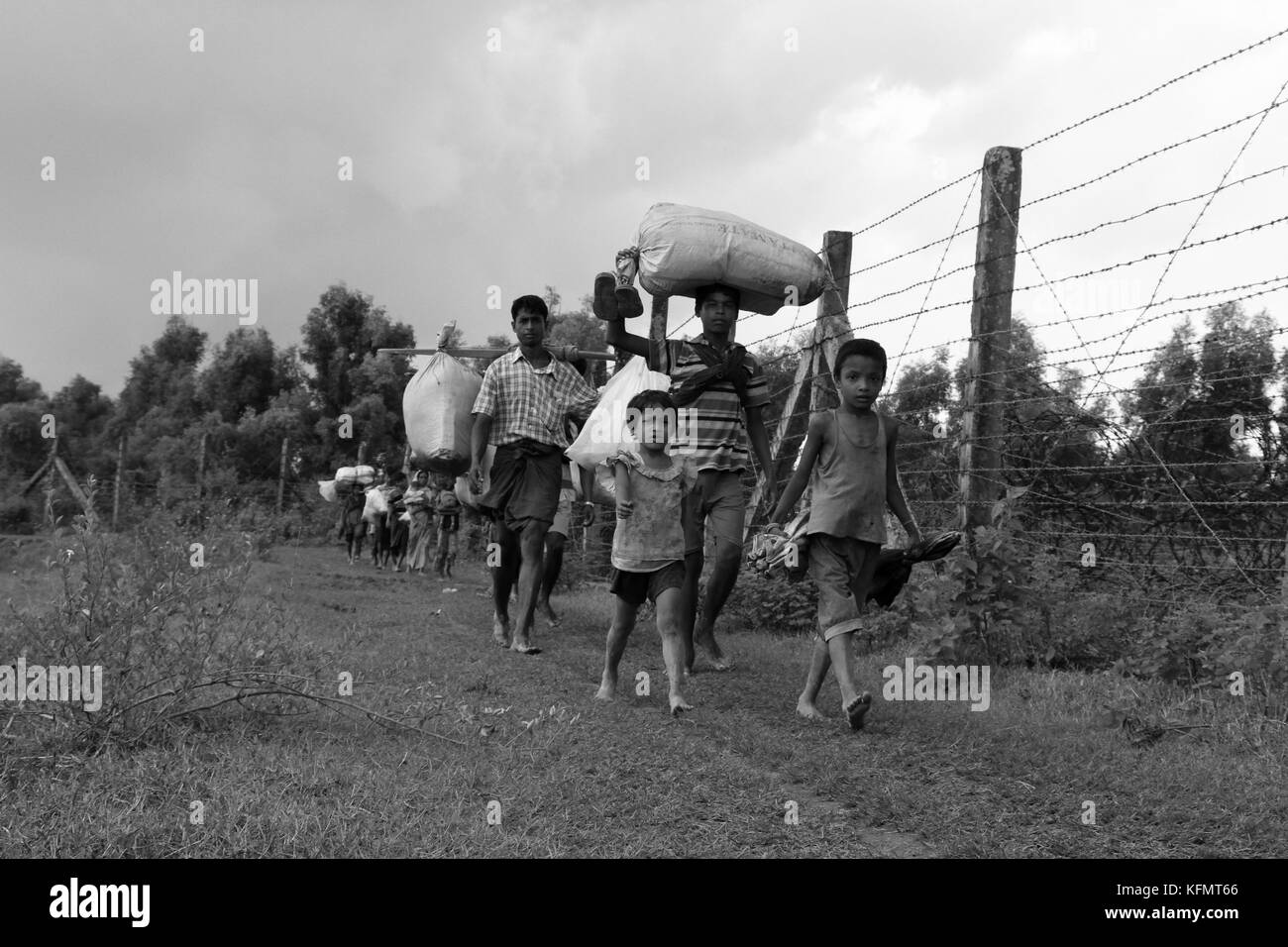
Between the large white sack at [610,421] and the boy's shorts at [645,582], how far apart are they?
1.43 meters

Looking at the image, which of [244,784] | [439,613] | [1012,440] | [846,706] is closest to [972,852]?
[846,706]

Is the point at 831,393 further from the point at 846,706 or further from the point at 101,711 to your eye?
the point at 101,711

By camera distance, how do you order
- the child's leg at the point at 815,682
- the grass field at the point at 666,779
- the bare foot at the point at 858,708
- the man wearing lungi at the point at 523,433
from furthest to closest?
the man wearing lungi at the point at 523,433
the child's leg at the point at 815,682
the bare foot at the point at 858,708
the grass field at the point at 666,779

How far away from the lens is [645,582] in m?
5.08

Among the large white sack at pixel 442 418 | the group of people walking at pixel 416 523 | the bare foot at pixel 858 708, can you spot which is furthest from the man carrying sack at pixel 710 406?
the group of people walking at pixel 416 523

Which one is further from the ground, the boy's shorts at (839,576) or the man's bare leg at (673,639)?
the boy's shorts at (839,576)

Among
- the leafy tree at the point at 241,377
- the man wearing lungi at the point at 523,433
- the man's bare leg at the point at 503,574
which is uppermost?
the leafy tree at the point at 241,377

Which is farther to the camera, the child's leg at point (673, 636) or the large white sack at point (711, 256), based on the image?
the large white sack at point (711, 256)

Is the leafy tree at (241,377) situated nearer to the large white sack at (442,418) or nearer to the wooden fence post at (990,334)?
the large white sack at (442,418)

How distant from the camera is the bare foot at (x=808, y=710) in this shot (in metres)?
4.61

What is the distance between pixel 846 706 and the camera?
4273 millimetres

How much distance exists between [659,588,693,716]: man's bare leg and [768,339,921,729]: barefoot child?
534 millimetres

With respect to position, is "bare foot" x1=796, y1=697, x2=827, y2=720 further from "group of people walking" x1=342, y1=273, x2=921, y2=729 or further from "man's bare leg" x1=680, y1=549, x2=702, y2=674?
"man's bare leg" x1=680, y1=549, x2=702, y2=674

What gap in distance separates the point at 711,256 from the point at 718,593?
185 centimetres
